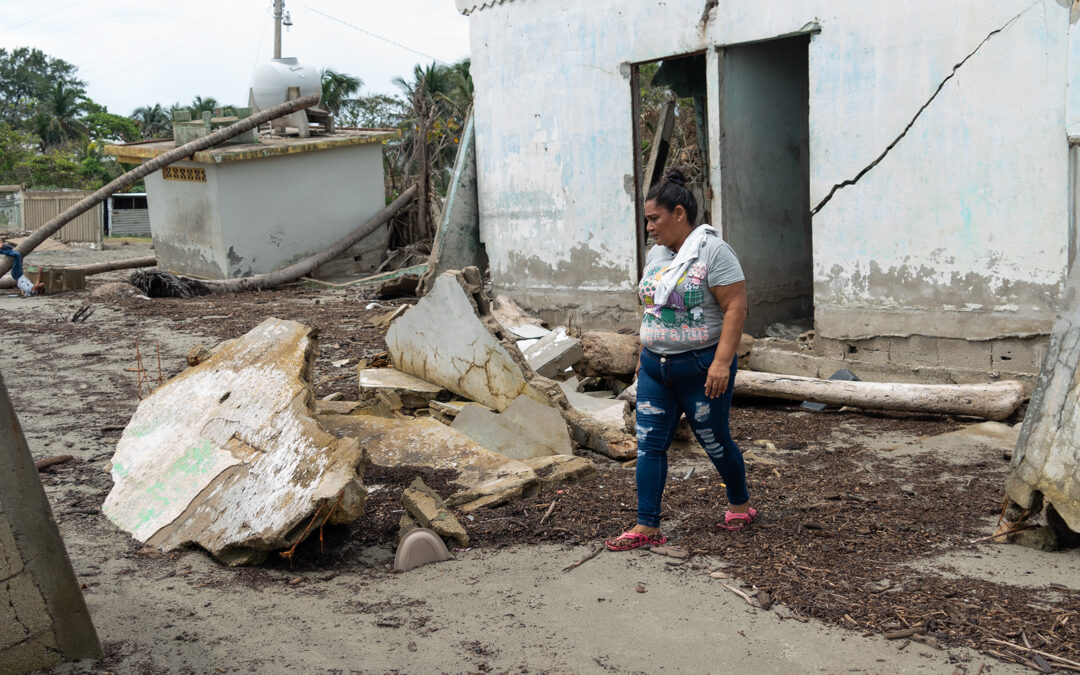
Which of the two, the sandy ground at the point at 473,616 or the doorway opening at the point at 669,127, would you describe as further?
the doorway opening at the point at 669,127

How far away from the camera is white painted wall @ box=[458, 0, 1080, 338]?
637cm

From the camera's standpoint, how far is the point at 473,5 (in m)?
10.0

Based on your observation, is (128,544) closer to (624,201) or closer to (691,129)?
(624,201)

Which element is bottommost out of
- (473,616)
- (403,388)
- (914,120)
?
(473,616)

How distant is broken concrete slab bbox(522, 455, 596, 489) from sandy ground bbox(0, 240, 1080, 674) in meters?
0.84

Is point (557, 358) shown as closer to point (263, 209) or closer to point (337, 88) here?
point (263, 209)

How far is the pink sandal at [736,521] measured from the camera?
4145 millimetres

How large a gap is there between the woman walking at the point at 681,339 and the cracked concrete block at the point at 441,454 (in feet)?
2.92

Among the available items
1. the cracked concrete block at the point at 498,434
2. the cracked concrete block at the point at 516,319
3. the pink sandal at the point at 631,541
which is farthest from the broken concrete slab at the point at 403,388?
the pink sandal at the point at 631,541

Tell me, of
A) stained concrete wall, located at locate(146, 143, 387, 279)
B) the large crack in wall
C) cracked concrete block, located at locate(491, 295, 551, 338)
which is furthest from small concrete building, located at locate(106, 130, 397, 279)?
the large crack in wall

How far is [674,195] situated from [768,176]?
5399 millimetres

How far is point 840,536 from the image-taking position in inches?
159

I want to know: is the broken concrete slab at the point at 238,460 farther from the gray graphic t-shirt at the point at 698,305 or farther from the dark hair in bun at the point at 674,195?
the dark hair in bun at the point at 674,195

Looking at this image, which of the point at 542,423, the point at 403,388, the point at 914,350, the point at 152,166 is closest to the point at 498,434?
the point at 542,423
